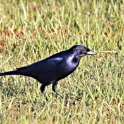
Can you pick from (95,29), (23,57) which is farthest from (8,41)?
(95,29)

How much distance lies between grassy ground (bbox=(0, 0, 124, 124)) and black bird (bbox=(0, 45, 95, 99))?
126 mm

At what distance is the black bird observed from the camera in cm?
557

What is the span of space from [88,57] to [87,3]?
2.43 meters

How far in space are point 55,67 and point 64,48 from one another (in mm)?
1543

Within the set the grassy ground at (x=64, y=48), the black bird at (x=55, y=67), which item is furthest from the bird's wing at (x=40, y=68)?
the grassy ground at (x=64, y=48)

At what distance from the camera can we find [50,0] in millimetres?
9078

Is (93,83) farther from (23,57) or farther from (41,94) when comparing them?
(23,57)

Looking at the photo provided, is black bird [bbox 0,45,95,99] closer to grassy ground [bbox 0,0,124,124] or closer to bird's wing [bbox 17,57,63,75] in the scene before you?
bird's wing [bbox 17,57,63,75]

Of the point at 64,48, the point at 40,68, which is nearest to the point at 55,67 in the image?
the point at 40,68

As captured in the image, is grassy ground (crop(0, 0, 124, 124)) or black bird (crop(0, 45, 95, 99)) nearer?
grassy ground (crop(0, 0, 124, 124))

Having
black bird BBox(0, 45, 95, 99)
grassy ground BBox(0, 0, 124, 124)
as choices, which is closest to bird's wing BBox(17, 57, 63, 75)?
black bird BBox(0, 45, 95, 99)

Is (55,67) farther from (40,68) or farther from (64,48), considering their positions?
(64,48)

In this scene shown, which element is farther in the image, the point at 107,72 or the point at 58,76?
the point at 107,72

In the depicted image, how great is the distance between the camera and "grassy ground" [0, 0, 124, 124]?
Answer: 4.96 metres
